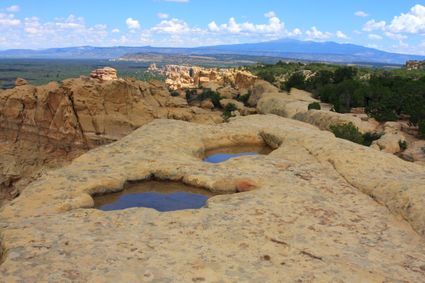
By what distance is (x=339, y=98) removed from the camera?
46938mm

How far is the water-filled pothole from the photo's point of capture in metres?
16.9

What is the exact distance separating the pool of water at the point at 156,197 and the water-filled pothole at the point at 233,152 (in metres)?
3.95

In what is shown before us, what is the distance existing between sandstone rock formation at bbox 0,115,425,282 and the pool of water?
1.00ft

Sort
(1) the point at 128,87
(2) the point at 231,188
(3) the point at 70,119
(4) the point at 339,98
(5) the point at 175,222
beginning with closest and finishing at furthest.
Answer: (5) the point at 175,222, (2) the point at 231,188, (3) the point at 70,119, (1) the point at 128,87, (4) the point at 339,98

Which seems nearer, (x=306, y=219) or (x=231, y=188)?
(x=306, y=219)

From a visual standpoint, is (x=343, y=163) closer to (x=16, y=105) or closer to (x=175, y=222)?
(x=175, y=222)

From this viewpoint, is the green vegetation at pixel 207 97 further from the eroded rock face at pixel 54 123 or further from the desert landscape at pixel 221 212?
the desert landscape at pixel 221 212

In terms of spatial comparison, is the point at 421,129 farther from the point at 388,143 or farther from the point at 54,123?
the point at 54,123

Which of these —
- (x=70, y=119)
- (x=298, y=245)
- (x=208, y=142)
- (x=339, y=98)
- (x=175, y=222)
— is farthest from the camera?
(x=339, y=98)

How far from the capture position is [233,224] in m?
9.72

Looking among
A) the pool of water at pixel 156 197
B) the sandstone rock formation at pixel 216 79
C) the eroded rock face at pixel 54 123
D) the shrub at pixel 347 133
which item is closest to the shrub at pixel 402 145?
the shrub at pixel 347 133

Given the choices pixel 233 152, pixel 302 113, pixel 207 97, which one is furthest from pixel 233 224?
pixel 207 97

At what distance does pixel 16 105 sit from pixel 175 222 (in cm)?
2558

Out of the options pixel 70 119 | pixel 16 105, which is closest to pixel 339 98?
pixel 70 119
